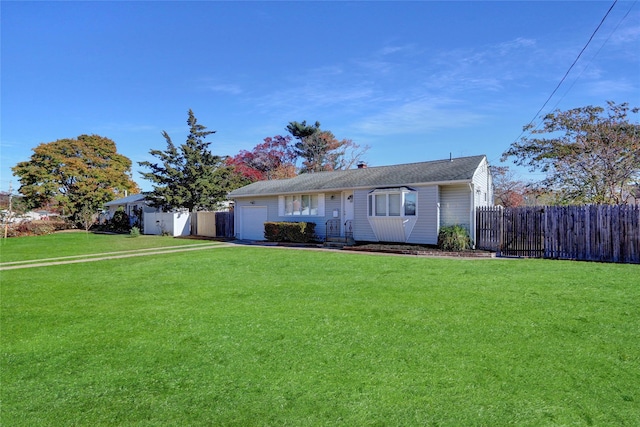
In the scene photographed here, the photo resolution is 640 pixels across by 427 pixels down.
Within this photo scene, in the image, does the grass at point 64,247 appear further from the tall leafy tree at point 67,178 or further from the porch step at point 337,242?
the tall leafy tree at point 67,178

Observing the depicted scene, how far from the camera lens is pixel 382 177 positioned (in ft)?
57.1

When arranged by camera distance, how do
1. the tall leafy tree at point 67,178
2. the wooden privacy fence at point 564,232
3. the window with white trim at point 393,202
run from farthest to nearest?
the tall leafy tree at point 67,178 < the window with white trim at point 393,202 < the wooden privacy fence at point 564,232

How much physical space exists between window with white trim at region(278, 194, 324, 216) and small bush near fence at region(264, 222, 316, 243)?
99 centimetres

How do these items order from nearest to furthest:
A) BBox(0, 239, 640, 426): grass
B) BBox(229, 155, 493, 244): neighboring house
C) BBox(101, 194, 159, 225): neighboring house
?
BBox(0, 239, 640, 426): grass < BBox(229, 155, 493, 244): neighboring house < BBox(101, 194, 159, 225): neighboring house

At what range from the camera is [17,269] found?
36.4ft

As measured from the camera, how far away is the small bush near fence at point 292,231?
61.3 ft

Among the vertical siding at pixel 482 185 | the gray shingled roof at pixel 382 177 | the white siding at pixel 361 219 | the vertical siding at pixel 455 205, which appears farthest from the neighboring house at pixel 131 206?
the vertical siding at pixel 482 185

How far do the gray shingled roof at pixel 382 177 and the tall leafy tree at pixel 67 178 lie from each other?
1991cm

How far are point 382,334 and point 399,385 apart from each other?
1.32 m

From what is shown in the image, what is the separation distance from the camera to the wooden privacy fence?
11367mm

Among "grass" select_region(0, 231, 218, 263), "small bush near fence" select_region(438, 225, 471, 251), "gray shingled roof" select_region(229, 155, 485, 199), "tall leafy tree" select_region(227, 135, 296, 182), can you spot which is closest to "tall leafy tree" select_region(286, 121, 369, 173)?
"tall leafy tree" select_region(227, 135, 296, 182)

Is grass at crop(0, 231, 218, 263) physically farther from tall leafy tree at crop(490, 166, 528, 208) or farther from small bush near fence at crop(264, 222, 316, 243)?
tall leafy tree at crop(490, 166, 528, 208)

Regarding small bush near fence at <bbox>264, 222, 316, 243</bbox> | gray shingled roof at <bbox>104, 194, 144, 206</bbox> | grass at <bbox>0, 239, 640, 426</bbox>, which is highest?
gray shingled roof at <bbox>104, 194, 144, 206</bbox>

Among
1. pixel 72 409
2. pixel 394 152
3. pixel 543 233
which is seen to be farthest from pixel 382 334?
pixel 394 152
